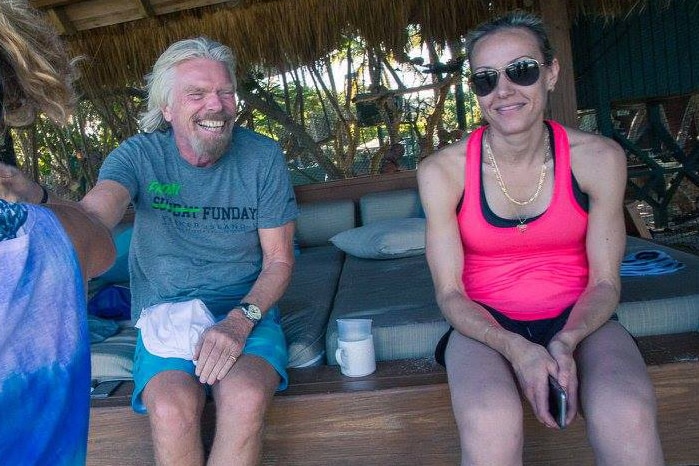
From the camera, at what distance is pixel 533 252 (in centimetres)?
199

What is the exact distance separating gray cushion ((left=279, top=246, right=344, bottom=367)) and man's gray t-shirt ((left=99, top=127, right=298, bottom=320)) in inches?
10.3

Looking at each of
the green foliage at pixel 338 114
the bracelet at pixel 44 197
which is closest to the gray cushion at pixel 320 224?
the green foliage at pixel 338 114

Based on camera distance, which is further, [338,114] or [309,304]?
[338,114]

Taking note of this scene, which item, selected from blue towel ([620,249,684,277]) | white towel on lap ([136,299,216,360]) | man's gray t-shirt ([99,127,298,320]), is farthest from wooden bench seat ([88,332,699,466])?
blue towel ([620,249,684,277])

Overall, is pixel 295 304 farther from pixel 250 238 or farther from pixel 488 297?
pixel 488 297

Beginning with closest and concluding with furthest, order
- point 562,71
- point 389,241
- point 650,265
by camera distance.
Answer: point 650,265
point 389,241
point 562,71

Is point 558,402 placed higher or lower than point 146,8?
lower

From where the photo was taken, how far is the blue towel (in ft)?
8.45


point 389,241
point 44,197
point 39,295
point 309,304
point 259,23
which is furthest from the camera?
point 259,23

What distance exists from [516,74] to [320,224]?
109 inches

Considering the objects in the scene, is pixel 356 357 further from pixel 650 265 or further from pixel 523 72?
pixel 650 265

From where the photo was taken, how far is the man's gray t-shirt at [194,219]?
2168 millimetres

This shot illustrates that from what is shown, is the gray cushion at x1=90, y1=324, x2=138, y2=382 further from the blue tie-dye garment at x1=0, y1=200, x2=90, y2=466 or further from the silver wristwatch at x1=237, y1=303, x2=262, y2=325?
the blue tie-dye garment at x1=0, y1=200, x2=90, y2=466

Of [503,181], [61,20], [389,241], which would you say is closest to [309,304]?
[389,241]
